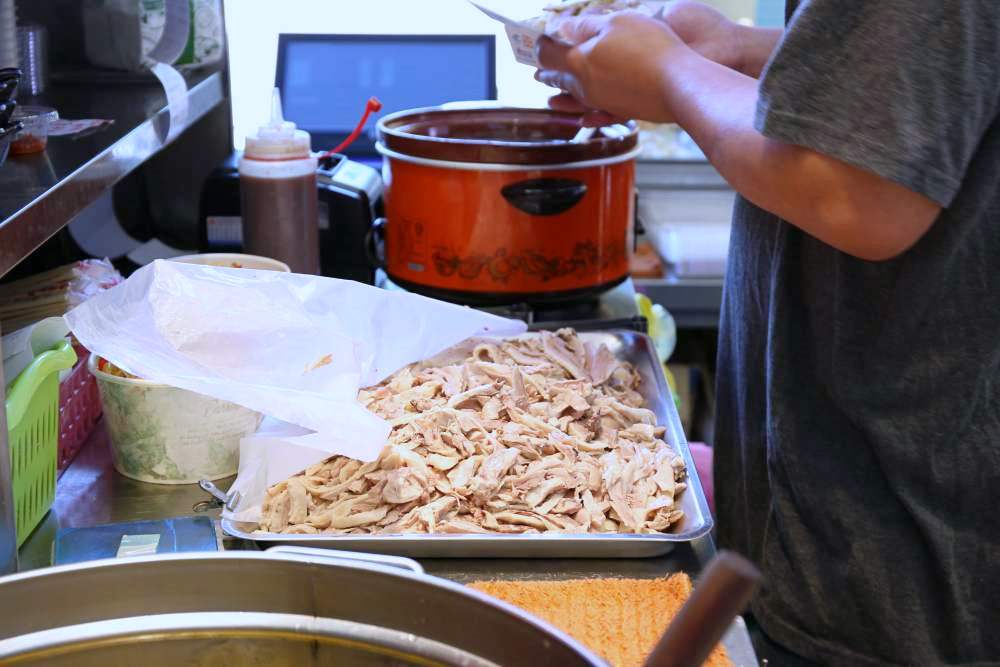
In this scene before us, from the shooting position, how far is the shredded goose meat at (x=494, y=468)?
1017 millimetres

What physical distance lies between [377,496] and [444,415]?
0.14 metres

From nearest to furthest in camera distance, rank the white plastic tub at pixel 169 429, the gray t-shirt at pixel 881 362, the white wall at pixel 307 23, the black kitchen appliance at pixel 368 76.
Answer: the gray t-shirt at pixel 881 362 < the white plastic tub at pixel 169 429 < the black kitchen appliance at pixel 368 76 < the white wall at pixel 307 23

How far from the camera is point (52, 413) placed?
41.5 inches

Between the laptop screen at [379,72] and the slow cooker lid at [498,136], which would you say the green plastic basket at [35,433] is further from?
the laptop screen at [379,72]

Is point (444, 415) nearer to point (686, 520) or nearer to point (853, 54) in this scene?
point (686, 520)

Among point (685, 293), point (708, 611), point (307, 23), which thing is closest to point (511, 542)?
point (708, 611)

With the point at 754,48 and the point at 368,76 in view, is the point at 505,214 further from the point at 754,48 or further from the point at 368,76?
the point at 368,76

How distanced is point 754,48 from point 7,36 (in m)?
1.00

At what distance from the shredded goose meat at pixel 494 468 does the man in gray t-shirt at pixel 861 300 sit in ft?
0.58

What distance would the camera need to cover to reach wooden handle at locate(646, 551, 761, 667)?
451 millimetres

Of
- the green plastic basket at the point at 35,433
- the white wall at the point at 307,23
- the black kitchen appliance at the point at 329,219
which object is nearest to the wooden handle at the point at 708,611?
the green plastic basket at the point at 35,433

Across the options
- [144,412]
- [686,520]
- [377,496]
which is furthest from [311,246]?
[686,520]

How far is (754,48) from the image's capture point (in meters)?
1.42

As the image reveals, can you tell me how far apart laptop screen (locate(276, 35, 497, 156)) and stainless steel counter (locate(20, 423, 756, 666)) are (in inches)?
49.2
